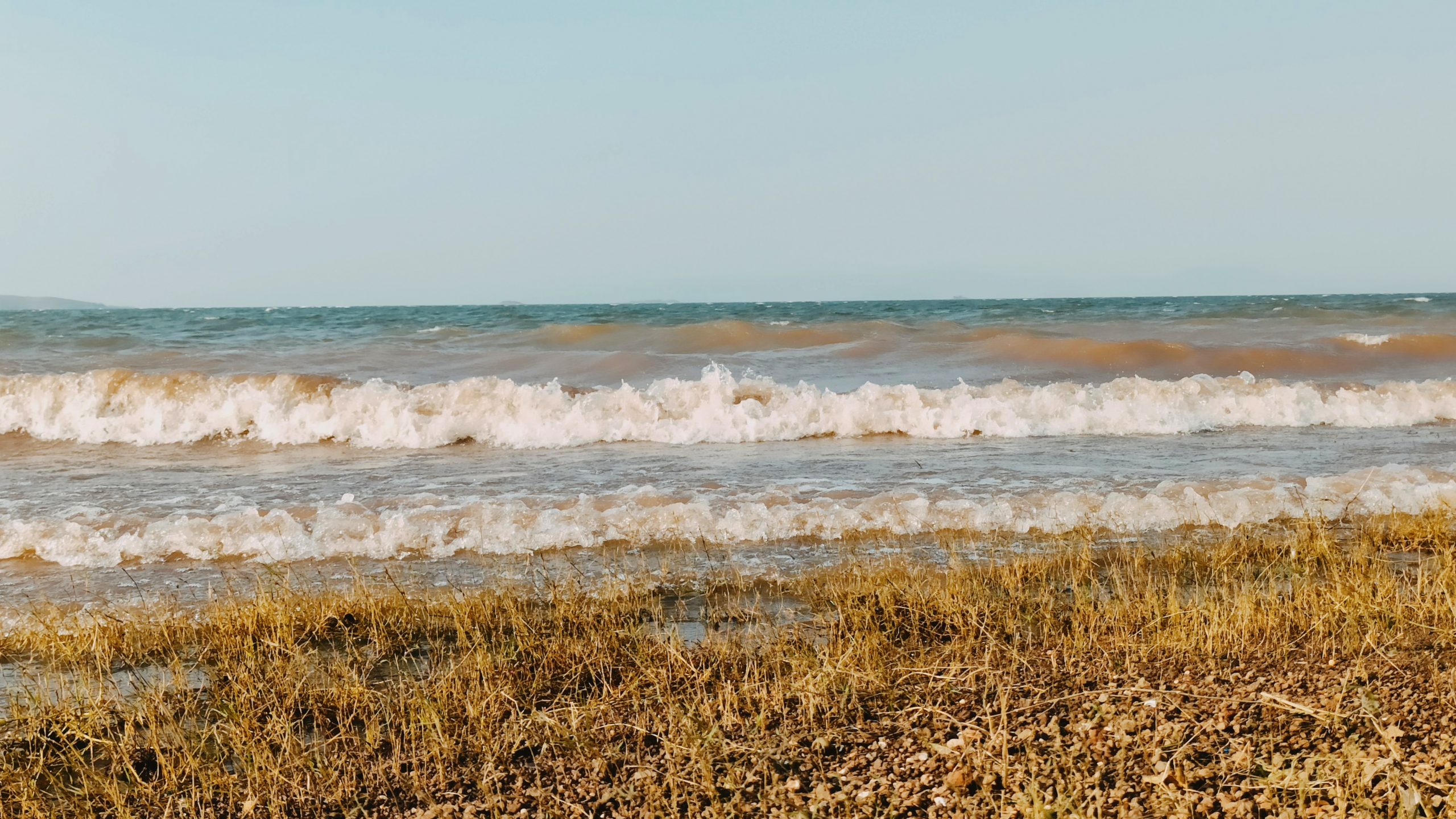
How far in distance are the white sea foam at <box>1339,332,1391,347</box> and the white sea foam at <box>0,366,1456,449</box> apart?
9.70 meters

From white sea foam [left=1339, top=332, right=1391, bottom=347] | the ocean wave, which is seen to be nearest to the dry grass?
the ocean wave

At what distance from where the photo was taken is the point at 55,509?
762 cm

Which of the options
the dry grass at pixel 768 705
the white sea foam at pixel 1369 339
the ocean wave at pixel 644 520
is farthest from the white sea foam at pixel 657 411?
the white sea foam at pixel 1369 339

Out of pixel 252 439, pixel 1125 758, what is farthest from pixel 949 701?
pixel 252 439

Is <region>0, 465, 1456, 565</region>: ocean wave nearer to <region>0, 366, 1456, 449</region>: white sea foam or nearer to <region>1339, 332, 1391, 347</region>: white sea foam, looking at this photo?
<region>0, 366, 1456, 449</region>: white sea foam

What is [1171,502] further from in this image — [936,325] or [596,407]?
[936,325]

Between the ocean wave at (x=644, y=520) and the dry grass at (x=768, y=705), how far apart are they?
1480mm

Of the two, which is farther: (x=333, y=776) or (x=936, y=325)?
(x=936, y=325)

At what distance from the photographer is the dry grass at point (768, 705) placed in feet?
9.29

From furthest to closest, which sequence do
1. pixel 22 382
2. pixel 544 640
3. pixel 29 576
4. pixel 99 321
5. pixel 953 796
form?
pixel 99 321 → pixel 22 382 → pixel 29 576 → pixel 544 640 → pixel 953 796

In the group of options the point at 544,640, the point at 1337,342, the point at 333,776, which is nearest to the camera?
the point at 333,776

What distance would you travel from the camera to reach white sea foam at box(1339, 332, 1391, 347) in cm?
2170

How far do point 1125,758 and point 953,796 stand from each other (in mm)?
547

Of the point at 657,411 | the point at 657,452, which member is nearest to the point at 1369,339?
the point at 657,411
